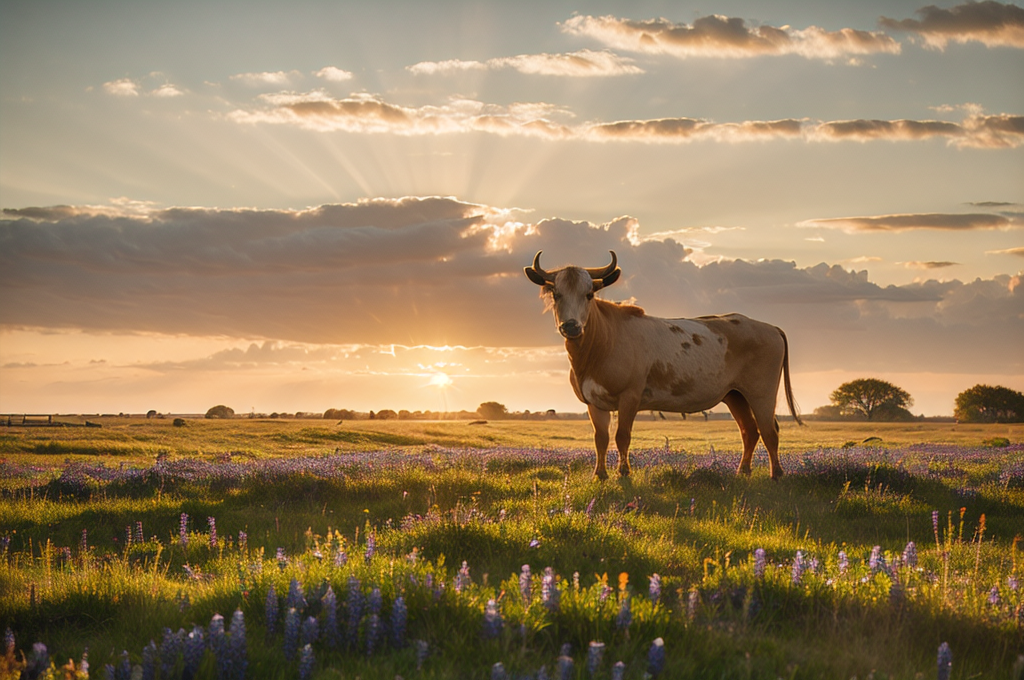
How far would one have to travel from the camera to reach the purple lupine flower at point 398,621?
4293mm

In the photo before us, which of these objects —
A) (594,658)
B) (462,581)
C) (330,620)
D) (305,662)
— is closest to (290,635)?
(330,620)

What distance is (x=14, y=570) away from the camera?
6.81 meters

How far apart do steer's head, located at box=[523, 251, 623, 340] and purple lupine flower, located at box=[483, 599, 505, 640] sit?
8082 mm

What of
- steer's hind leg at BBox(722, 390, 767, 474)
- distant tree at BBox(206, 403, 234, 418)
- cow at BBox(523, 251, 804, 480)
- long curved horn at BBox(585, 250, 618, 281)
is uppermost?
long curved horn at BBox(585, 250, 618, 281)

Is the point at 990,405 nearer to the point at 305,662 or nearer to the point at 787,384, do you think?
the point at 787,384

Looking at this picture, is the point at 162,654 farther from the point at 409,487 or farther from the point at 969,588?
the point at 409,487

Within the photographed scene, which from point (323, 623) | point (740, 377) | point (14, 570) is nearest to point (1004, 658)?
point (323, 623)

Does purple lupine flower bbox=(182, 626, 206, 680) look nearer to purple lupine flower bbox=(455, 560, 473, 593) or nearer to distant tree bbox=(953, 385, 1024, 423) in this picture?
purple lupine flower bbox=(455, 560, 473, 593)

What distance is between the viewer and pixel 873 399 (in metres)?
101

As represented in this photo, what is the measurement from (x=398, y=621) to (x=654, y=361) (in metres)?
10.5

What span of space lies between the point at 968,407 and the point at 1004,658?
99532 mm

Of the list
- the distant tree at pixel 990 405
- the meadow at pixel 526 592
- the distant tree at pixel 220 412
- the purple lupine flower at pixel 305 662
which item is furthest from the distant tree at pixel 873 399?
the purple lupine flower at pixel 305 662

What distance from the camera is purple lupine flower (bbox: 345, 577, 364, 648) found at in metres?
4.39

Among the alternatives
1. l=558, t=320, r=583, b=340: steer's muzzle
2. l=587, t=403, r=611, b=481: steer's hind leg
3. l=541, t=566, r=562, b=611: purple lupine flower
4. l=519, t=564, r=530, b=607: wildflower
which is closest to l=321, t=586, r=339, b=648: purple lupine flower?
l=519, t=564, r=530, b=607: wildflower
